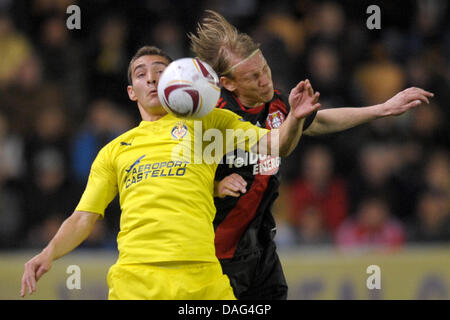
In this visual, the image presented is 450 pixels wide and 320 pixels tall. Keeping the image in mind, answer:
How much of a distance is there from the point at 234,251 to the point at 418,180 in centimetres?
438

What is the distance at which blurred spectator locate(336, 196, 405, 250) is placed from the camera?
312 inches

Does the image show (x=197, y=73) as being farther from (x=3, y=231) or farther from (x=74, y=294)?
(x=3, y=231)

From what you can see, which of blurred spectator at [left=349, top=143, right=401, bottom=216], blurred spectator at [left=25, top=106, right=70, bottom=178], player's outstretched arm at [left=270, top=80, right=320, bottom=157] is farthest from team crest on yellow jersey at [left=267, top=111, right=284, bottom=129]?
blurred spectator at [left=25, top=106, right=70, bottom=178]

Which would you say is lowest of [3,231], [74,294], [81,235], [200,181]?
[74,294]

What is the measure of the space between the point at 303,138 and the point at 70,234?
4.76 meters

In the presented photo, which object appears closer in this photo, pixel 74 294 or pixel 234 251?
pixel 234 251

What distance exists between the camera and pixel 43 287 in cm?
723

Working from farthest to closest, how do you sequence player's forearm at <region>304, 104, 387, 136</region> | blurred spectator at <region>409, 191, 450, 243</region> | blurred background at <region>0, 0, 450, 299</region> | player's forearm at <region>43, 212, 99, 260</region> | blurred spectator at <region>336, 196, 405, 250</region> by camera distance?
1. blurred spectator at <region>336, 196, 405, 250</region>
2. blurred spectator at <region>409, 191, 450, 243</region>
3. blurred background at <region>0, 0, 450, 299</region>
4. player's forearm at <region>304, 104, 387, 136</region>
5. player's forearm at <region>43, 212, 99, 260</region>

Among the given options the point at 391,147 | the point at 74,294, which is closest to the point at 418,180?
the point at 391,147

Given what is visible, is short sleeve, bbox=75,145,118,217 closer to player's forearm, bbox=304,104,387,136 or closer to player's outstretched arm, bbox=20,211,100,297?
player's outstretched arm, bbox=20,211,100,297

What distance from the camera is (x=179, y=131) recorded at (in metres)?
4.22

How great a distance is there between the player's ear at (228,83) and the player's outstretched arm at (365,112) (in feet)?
1.85

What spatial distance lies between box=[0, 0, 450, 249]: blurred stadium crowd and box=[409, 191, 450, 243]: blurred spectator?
0.02m

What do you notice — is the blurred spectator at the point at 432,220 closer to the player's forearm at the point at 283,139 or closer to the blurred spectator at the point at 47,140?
the blurred spectator at the point at 47,140
